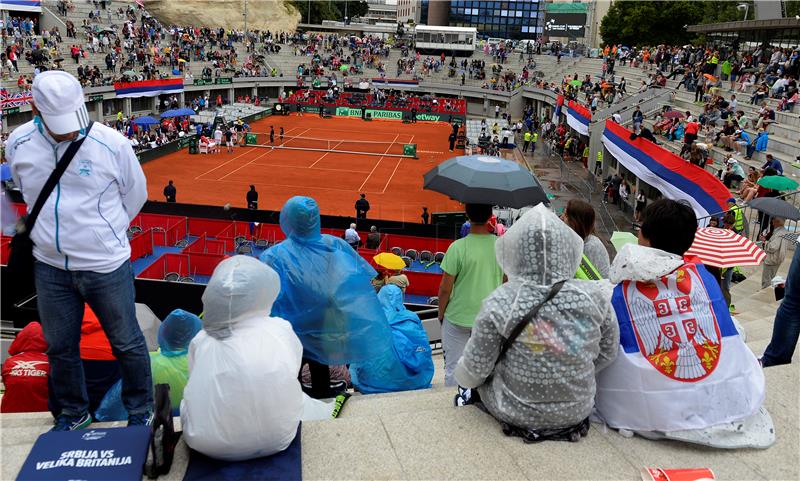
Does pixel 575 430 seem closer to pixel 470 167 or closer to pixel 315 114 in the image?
pixel 470 167

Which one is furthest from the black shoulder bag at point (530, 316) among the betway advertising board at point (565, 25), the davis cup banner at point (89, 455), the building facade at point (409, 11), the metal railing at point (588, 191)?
the building facade at point (409, 11)

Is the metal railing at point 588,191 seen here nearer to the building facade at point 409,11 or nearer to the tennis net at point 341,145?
the tennis net at point 341,145

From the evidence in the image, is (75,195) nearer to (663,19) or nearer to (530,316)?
(530,316)

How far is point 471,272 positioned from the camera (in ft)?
16.4

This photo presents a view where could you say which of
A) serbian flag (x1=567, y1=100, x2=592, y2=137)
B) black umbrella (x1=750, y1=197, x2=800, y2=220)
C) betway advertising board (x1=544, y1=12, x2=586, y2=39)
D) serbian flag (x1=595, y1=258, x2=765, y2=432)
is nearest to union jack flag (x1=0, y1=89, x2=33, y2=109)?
serbian flag (x1=567, y1=100, x2=592, y2=137)

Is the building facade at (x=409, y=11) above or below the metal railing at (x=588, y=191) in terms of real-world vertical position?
above

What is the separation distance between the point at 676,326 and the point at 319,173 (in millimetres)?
29384

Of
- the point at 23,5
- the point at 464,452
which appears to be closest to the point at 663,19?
the point at 23,5

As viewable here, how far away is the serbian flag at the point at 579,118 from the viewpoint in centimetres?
3356

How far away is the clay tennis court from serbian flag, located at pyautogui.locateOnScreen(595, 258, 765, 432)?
20793mm

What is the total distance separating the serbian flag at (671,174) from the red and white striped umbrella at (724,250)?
366 centimetres

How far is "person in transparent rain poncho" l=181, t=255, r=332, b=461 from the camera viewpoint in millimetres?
3113

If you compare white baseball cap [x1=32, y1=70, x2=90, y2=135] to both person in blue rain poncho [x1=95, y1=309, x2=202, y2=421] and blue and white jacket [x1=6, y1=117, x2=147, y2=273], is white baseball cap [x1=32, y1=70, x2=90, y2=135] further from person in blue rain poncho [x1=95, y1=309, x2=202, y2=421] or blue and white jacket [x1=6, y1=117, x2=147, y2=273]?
person in blue rain poncho [x1=95, y1=309, x2=202, y2=421]

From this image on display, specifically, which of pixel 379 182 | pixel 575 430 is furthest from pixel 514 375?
pixel 379 182
